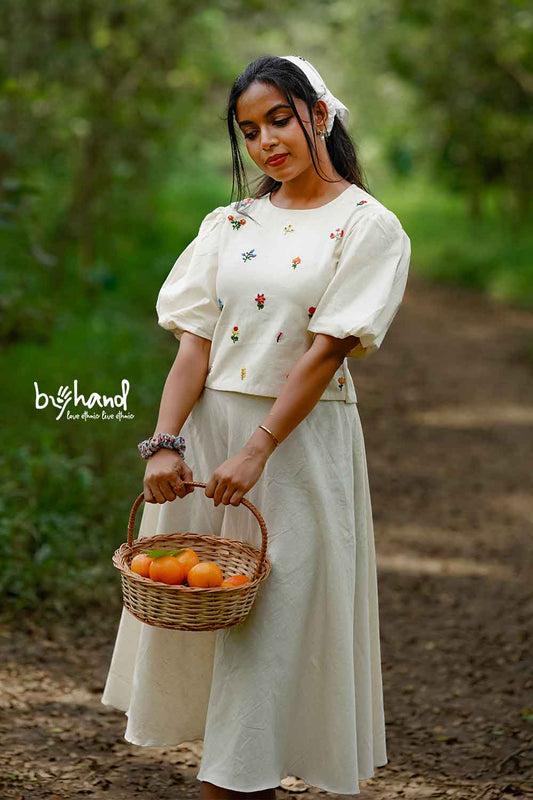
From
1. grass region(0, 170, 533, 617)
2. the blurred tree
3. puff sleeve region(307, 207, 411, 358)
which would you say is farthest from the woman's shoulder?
the blurred tree

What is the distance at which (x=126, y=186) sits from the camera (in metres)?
11.8

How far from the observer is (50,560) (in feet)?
14.9

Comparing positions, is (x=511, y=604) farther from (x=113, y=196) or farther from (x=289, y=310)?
(x=113, y=196)

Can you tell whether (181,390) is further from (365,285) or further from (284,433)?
(365,285)

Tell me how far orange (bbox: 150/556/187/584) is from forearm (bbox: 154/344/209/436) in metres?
0.36

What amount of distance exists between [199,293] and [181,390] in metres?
0.26

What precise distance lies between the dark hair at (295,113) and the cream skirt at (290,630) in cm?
58

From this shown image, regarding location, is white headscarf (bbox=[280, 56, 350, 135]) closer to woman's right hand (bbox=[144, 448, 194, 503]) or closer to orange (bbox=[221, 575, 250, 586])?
woman's right hand (bbox=[144, 448, 194, 503])

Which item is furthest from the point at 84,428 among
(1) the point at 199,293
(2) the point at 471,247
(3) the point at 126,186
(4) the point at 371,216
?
(2) the point at 471,247

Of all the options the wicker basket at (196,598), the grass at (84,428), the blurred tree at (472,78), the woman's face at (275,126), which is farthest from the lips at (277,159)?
the blurred tree at (472,78)

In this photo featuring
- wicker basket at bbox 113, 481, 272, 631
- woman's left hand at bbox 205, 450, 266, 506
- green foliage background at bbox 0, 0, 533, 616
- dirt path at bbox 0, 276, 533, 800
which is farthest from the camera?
green foliage background at bbox 0, 0, 533, 616

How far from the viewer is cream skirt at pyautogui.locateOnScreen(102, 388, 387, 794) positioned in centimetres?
259

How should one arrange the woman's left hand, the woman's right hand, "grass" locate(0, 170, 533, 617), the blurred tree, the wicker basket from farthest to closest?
the blurred tree < "grass" locate(0, 170, 533, 617) < the woman's right hand < the woman's left hand < the wicker basket

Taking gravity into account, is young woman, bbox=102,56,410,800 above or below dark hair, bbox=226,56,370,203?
below
